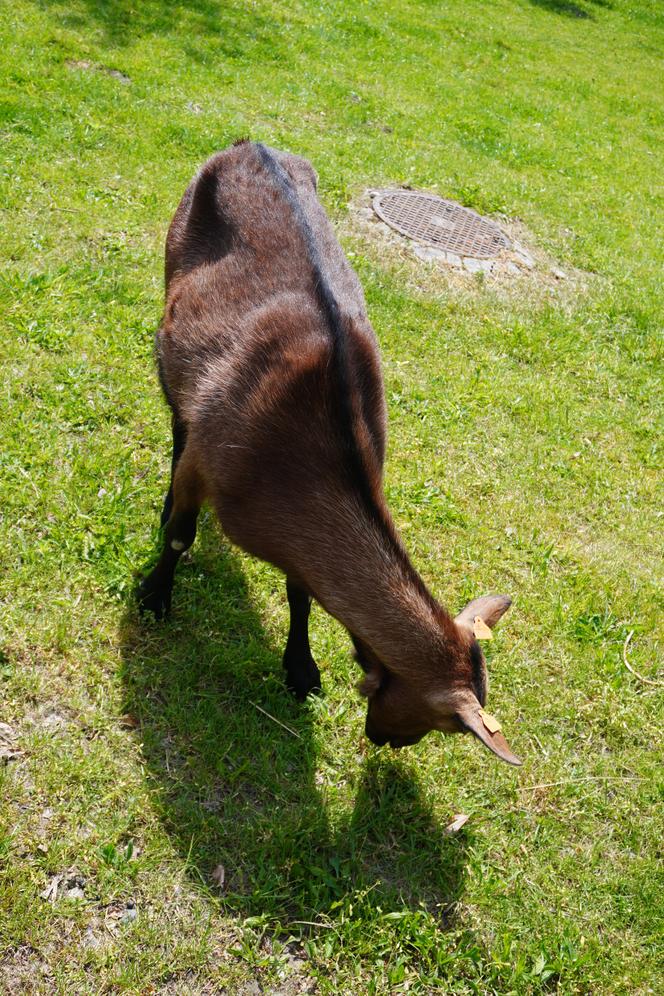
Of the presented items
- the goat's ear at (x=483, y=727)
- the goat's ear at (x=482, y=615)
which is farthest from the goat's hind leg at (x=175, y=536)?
the goat's ear at (x=483, y=727)

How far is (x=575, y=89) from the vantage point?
14.9 m

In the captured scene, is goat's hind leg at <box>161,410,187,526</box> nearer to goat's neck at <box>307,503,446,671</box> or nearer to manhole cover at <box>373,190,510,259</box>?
goat's neck at <box>307,503,446,671</box>

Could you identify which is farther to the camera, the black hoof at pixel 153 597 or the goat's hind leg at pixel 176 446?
the goat's hind leg at pixel 176 446

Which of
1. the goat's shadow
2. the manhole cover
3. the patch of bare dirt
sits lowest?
the goat's shadow

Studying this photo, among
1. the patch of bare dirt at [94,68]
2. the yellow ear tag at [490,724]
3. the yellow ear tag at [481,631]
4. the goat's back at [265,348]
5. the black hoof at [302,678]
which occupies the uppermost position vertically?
the goat's back at [265,348]

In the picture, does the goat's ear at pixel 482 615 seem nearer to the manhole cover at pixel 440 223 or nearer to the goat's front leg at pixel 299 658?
the goat's front leg at pixel 299 658

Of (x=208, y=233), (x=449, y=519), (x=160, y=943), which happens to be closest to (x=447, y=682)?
(x=160, y=943)

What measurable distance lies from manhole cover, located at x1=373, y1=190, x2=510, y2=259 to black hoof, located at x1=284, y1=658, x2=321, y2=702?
507 centimetres

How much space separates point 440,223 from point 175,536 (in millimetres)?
5519

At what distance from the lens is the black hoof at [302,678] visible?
3.71 m

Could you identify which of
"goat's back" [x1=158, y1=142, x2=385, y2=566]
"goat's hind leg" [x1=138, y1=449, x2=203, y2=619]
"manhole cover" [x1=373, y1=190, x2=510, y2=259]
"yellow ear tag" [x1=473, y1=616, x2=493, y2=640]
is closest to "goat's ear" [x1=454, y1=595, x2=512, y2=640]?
"yellow ear tag" [x1=473, y1=616, x2=493, y2=640]

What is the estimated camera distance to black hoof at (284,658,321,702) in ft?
12.2

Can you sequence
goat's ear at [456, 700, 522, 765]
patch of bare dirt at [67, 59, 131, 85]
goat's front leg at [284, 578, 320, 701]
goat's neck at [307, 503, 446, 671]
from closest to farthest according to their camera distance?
goat's ear at [456, 700, 522, 765]
goat's neck at [307, 503, 446, 671]
goat's front leg at [284, 578, 320, 701]
patch of bare dirt at [67, 59, 131, 85]

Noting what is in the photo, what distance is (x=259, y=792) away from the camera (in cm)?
335
